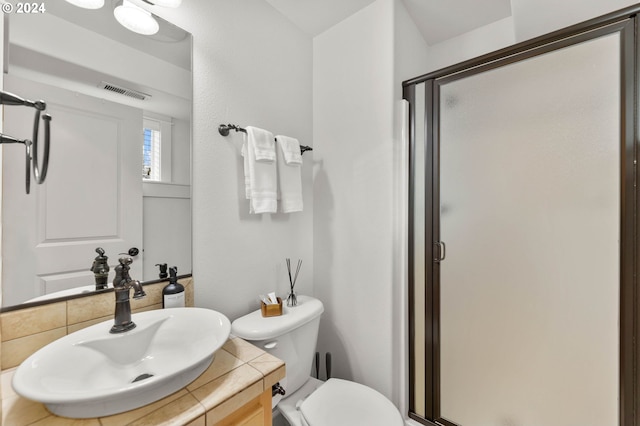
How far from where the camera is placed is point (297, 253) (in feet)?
5.49

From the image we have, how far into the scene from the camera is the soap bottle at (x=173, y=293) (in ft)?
3.42

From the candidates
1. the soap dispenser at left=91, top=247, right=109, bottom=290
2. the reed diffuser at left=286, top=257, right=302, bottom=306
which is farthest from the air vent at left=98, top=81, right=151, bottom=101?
the reed diffuser at left=286, top=257, right=302, bottom=306

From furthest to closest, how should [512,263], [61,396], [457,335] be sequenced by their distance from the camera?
1. [457,335]
2. [512,263]
3. [61,396]

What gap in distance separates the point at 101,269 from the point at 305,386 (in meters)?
1.06

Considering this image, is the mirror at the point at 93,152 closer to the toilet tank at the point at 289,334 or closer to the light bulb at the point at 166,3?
the light bulb at the point at 166,3

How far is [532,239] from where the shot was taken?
118cm

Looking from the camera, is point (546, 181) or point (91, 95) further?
point (546, 181)

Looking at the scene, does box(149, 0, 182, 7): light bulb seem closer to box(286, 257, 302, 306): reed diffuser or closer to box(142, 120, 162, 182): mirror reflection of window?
box(142, 120, 162, 182): mirror reflection of window

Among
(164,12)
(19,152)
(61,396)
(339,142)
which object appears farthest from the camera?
(339,142)

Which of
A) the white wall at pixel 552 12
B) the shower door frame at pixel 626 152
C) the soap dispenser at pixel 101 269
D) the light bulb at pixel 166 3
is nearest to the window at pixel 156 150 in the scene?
the soap dispenser at pixel 101 269

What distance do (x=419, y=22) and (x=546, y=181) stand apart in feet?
3.97

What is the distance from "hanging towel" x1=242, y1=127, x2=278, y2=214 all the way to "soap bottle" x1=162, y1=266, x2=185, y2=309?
0.44 metres

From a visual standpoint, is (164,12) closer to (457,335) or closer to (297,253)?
(297,253)

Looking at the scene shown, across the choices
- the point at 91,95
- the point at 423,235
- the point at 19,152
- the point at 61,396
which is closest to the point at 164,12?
the point at 91,95
